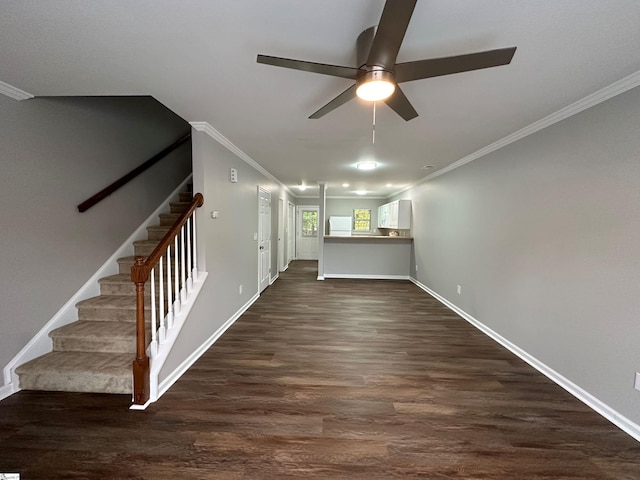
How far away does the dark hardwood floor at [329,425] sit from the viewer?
1446mm

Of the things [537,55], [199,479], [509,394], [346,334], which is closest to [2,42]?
[199,479]

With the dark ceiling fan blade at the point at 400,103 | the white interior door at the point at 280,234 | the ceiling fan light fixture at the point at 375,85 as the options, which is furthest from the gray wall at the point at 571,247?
the white interior door at the point at 280,234

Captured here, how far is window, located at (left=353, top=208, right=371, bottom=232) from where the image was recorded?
31.4 ft

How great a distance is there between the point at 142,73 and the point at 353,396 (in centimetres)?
278

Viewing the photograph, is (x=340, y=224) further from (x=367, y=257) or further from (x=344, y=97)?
(x=344, y=97)

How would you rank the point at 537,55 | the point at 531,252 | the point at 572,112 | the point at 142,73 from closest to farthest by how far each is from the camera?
the point at 537,55, the point at 142,73, the point at 572,112, the point at 531,252

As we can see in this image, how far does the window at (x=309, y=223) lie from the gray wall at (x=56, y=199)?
6719 mm

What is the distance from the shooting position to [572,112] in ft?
7.18

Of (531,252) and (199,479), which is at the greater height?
(531,252)

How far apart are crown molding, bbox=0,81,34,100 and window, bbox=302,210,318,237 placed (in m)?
7.82

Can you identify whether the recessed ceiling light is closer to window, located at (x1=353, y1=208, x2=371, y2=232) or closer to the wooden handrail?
the wooden handrail

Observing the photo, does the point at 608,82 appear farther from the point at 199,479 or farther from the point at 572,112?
the point at 199,479

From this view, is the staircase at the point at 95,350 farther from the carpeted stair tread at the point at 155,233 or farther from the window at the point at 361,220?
the window at the point at 361,220

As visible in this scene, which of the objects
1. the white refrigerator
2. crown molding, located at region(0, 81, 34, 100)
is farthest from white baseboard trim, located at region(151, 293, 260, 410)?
the white refrigerator
